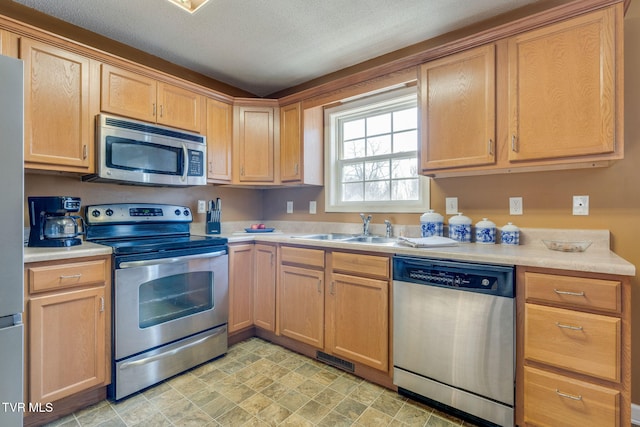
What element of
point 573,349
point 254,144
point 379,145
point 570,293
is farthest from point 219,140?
point 573,349

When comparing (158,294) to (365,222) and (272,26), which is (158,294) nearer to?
(365,222)

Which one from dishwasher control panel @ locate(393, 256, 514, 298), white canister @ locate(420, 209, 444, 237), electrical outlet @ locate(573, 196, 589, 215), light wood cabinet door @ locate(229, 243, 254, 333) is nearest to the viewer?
dishwasher control panel @ locate(393, 256, 514, 298)

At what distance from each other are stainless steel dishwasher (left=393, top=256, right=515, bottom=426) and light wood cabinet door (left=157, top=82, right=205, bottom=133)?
2.04 m

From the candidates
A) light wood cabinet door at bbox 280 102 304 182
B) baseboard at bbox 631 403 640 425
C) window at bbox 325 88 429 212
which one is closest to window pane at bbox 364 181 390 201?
window at bbox 325 88 429 212

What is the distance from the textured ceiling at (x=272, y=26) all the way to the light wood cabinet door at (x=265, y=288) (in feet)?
5.47

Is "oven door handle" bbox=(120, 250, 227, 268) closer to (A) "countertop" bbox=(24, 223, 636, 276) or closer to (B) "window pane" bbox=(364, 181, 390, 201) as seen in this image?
(A) "countertop" bbox=(24, 223, 636, 276)

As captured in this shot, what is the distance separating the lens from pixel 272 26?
7.31ft

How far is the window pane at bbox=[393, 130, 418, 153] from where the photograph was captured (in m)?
2.59

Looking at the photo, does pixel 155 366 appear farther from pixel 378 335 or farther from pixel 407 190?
pixel 407 190

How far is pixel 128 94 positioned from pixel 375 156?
2024 millimetres

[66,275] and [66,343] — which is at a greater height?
[66,275]

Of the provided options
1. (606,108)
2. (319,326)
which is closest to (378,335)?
(319,326)

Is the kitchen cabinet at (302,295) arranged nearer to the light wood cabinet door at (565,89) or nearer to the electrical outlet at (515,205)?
the electrical outlet at (515,205)

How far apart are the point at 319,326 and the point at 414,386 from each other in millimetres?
750
